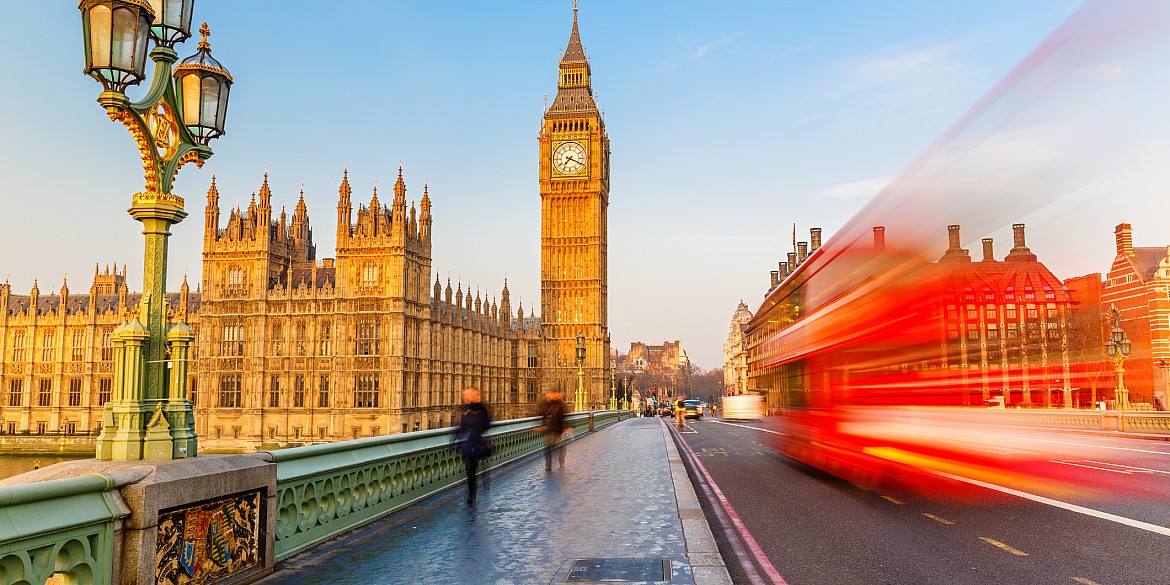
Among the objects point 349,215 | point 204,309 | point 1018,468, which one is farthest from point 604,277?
point 1018,468

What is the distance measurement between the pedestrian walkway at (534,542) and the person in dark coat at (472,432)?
0.69m

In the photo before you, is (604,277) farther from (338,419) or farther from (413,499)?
(413,499)

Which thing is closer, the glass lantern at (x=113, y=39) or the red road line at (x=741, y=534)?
the glass lantern at (x=113, y=39)

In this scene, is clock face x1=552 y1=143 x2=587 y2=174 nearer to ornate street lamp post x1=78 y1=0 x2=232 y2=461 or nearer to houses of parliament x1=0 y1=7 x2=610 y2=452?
houses of parliament x1=0 y1=7 x2=610 y2=452

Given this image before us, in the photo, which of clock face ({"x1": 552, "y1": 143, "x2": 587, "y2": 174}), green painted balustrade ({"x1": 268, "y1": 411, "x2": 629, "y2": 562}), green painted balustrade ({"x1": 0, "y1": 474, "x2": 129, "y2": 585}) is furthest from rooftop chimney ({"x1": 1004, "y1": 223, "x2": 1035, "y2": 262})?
clock face ({"x1": 552, "y1": 143, "x2": 587, "y2": 174})

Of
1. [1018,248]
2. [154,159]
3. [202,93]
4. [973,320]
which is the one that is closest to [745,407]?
[973,320]

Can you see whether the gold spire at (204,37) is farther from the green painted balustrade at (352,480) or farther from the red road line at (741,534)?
the red road line at (741,534)

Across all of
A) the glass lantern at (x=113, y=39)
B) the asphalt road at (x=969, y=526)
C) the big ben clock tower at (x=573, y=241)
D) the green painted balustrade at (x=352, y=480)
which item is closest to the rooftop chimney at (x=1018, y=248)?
the asphalt road at (x=969, y=526)

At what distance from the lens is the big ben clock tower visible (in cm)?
10112

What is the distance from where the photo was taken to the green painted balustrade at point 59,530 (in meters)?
4.80

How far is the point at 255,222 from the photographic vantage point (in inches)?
2938

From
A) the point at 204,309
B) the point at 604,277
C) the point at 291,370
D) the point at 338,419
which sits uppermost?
the point at 604,277

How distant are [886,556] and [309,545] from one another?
6671 millimetres

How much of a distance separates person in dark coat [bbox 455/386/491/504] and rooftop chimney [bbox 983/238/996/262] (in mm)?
8630
